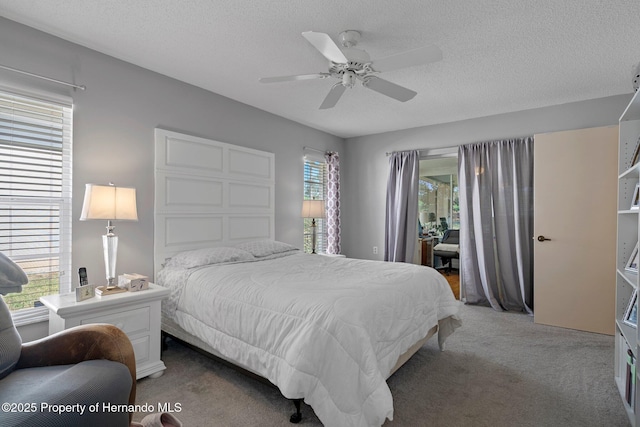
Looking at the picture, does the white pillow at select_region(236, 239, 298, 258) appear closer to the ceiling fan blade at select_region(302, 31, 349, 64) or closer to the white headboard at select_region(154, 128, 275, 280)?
the white headboard at select_region(154, 128, 275, 280)

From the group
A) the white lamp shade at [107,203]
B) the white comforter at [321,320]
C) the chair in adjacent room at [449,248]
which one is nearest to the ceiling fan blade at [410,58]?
the white comforter at [321,320]

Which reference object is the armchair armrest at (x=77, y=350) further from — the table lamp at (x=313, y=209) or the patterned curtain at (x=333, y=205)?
the patterned curtain at (x=333, y=205)

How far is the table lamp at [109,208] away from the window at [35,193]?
0.32m

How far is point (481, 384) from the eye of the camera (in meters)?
2.36

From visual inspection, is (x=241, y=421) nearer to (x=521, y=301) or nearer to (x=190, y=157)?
(x=190, y=157)

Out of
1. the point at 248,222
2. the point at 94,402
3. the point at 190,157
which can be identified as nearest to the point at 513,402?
the point at 94,402

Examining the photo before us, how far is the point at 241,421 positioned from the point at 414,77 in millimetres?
3213

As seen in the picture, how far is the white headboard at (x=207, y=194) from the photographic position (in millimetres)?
3151

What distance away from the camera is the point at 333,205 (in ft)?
17.6

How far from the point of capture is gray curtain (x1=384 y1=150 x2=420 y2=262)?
502cm

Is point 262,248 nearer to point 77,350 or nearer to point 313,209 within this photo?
point 313,209

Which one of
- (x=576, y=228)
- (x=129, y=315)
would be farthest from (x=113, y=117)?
(x=576, y=228)

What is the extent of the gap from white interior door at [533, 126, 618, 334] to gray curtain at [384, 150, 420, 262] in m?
1.63

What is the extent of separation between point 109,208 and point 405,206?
3.96m
